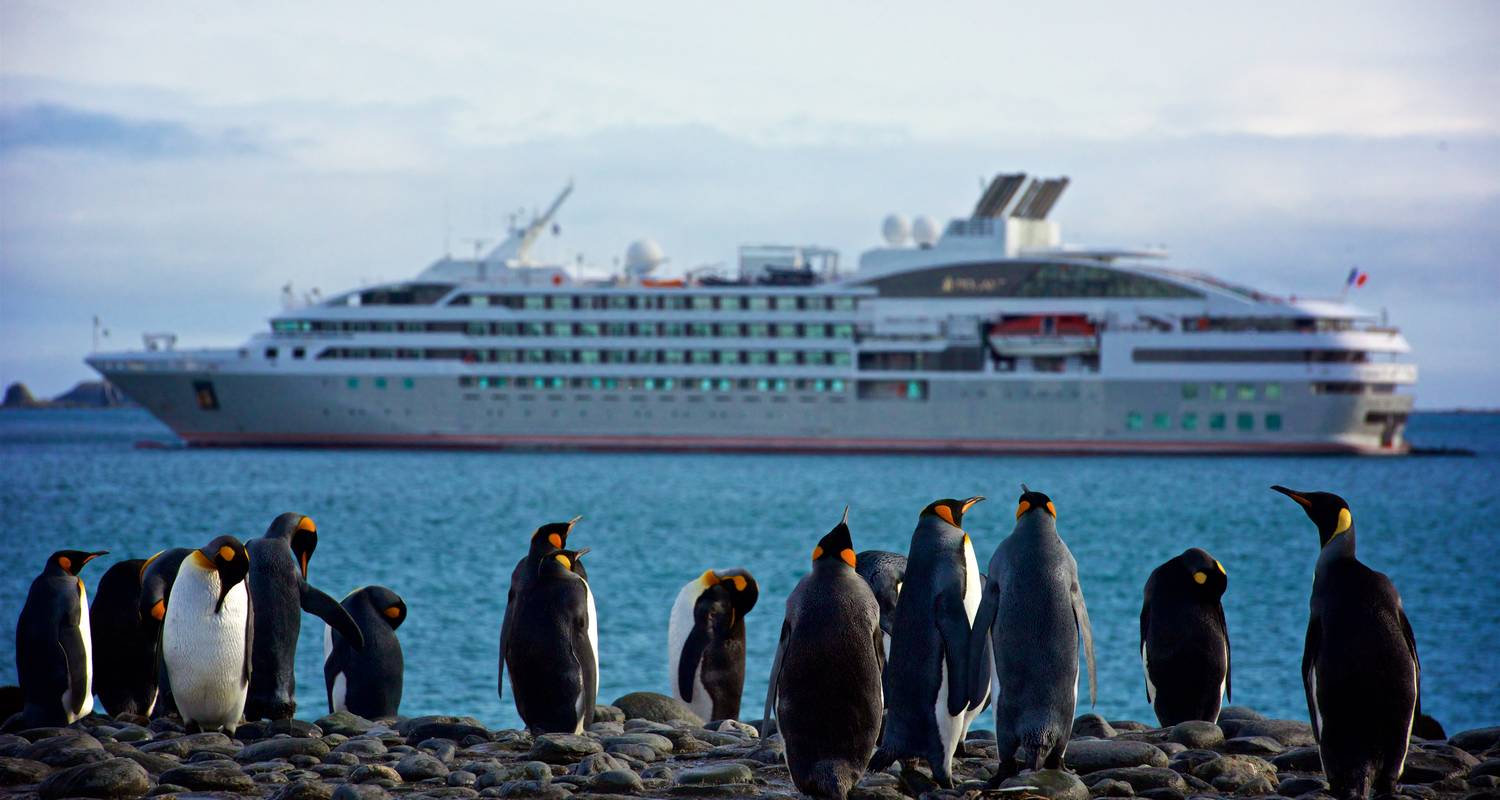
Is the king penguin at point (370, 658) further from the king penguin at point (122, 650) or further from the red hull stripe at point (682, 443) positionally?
the red hull stripe at point (682, 443)

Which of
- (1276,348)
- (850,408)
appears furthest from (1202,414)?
(850,408)

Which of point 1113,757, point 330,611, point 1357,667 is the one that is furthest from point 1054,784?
point 330,611

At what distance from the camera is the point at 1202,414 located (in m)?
62.8

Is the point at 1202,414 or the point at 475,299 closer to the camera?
the point at 1202,414

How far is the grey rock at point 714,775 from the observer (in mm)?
7410

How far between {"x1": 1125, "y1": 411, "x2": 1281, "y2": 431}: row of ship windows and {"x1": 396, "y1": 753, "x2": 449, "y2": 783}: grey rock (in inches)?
2254

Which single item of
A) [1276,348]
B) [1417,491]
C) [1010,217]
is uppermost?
[1010,217]

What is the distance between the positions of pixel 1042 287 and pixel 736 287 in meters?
12.2

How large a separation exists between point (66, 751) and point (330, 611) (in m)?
1.76

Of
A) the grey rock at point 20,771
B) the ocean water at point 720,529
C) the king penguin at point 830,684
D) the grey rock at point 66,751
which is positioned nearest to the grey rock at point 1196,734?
the king penguin at point 830,684

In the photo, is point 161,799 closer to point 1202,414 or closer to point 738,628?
point 738,628

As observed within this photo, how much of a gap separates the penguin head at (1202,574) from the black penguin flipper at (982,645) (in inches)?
95.0

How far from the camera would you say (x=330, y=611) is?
9438mm

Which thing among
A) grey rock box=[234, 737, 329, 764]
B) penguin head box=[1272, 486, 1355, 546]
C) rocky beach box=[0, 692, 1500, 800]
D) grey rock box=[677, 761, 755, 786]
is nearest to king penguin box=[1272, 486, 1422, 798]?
penguin head box=[1272, 486, 1355, 546]
